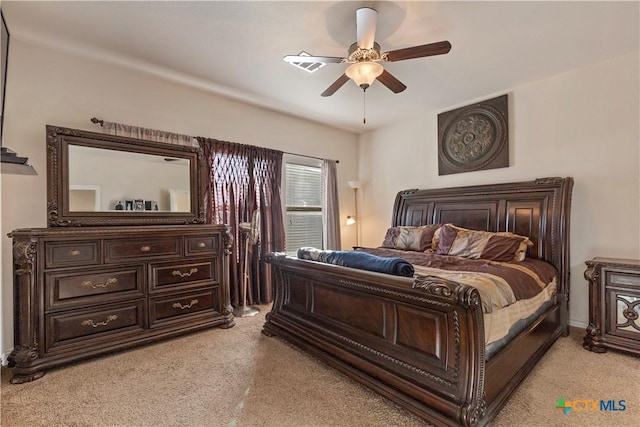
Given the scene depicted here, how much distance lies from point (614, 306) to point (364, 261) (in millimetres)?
2278

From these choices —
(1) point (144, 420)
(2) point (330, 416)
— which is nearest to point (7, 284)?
(1) point (144, 420)

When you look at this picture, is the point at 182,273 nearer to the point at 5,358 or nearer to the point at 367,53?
the point at 5,358

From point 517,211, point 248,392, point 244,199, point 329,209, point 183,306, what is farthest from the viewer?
point 329,209

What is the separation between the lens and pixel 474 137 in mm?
3963

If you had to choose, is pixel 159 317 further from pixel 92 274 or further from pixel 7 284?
pixel 7 284

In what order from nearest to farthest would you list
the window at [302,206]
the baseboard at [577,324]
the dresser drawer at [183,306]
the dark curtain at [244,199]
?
the dresser drawer at [183,306]
the baseboard at [577,324]
the dark curtain at [244,199]
the window at [302,206]

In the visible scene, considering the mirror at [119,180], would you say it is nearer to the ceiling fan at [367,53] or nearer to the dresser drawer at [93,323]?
the dresser drawer at [93,323]

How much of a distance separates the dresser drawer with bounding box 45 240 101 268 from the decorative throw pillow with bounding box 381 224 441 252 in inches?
125

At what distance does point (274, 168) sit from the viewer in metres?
4.22

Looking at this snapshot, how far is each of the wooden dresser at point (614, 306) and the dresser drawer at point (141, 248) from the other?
3.80 m

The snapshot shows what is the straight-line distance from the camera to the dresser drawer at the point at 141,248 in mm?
2588

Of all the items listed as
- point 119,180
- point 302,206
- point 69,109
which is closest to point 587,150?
point 302,206

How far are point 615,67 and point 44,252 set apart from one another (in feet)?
17.4

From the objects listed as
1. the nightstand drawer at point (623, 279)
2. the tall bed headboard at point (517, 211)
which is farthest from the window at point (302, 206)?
the nightstand drawer at point (623, 279)
